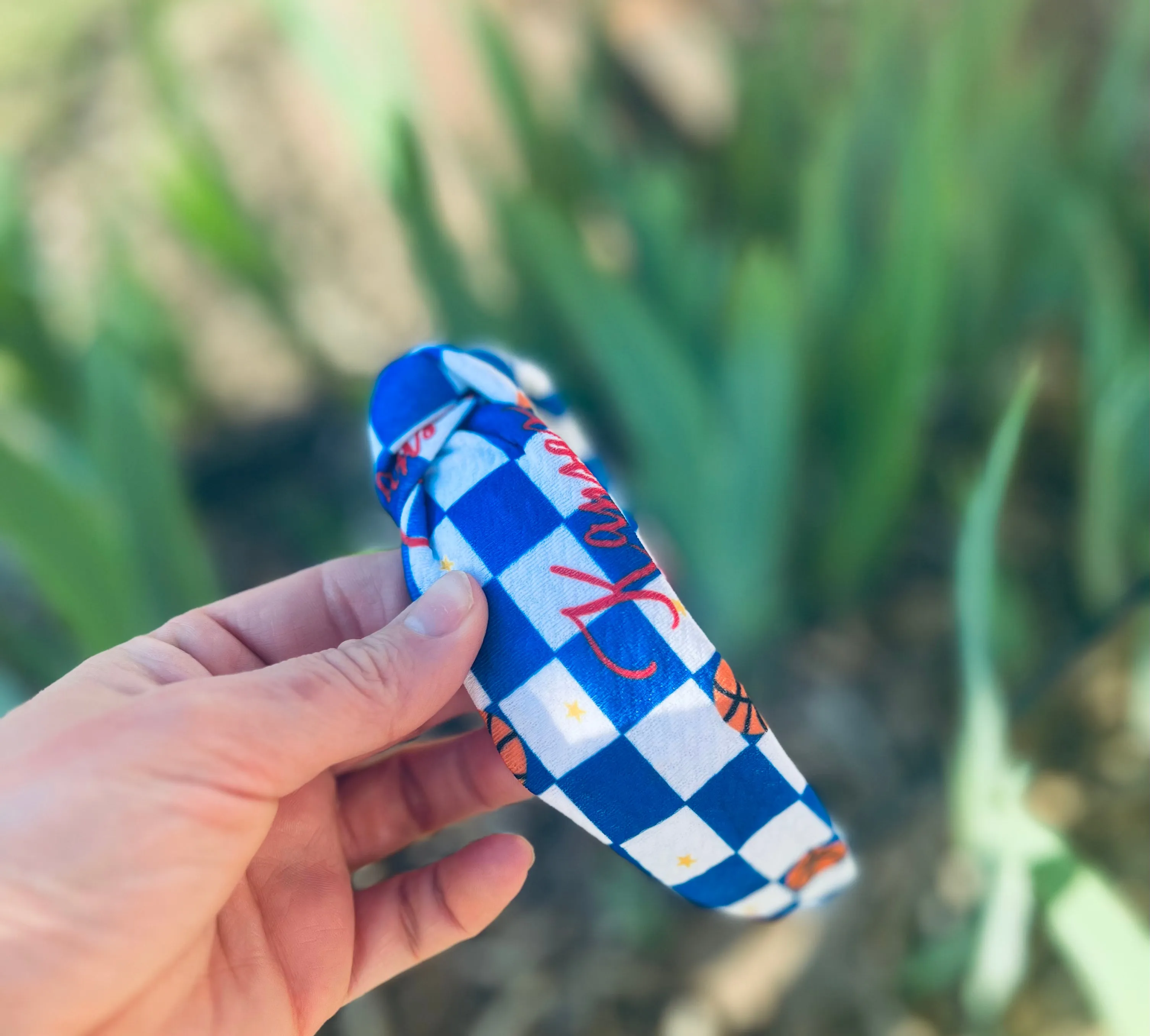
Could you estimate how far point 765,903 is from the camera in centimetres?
43

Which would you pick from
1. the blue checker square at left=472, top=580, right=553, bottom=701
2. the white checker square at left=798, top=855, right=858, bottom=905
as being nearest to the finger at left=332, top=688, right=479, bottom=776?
the blue checker square at left=472, top=580, right=553, bottom=701

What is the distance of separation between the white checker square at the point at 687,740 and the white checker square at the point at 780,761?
0.5 inches

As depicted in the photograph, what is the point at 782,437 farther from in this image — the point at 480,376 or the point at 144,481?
the point at 144,481

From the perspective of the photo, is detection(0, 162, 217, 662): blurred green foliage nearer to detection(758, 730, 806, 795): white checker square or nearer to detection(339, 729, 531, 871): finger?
detection(339, 729, 531, 871): finger

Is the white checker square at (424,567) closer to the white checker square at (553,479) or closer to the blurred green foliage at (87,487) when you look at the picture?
the white checker square at (553,479)

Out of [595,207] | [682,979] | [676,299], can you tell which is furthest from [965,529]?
[595,207]

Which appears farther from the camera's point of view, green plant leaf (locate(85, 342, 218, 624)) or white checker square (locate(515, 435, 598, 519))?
green plant leaf (locate(85, 342, 218, 624))

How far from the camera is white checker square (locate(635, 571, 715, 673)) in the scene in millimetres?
338

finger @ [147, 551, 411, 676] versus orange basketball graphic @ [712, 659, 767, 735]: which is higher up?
finger @ [147, 551, 411, 676]

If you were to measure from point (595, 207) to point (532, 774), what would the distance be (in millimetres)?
620

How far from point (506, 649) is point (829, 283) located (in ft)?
1.29

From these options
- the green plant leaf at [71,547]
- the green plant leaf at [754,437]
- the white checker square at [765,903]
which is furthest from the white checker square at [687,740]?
the green plant leaf at [71,547]

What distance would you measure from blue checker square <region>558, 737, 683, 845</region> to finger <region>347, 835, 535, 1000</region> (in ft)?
0.33

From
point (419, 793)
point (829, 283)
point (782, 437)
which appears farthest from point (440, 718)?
point (829, 283)
